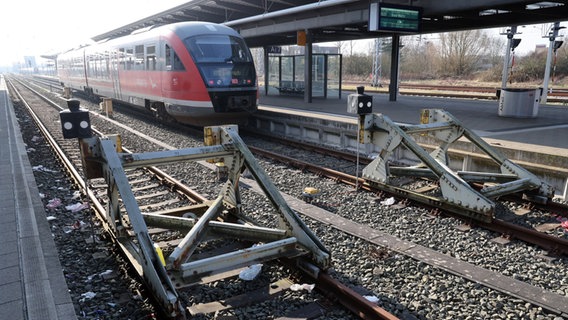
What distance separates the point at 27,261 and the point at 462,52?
5184 centimetres

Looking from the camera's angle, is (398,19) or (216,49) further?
(398,19)

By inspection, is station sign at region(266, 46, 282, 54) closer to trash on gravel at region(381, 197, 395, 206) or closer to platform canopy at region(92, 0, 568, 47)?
platform canopy at region(92, 0, 568, 47)

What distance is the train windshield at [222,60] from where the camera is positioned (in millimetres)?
11586

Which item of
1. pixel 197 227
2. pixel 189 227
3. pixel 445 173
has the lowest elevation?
pixel 189 227

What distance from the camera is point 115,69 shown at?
17.6 metres

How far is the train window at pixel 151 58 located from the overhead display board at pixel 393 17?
696 centimetres

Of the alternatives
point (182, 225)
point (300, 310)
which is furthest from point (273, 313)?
point (182, 225)

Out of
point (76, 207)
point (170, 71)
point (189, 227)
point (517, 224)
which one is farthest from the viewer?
point (170, 71)

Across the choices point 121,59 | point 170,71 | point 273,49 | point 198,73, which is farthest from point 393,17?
point 273,49

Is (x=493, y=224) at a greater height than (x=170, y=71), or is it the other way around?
(x=170, y=71)

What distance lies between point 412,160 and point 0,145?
10636 millimetres

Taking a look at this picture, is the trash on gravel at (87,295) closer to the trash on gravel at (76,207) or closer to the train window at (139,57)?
the trash on gravel at (76,207)

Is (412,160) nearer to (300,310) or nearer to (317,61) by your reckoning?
(300,310)

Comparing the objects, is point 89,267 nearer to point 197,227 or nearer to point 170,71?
point 197,227
